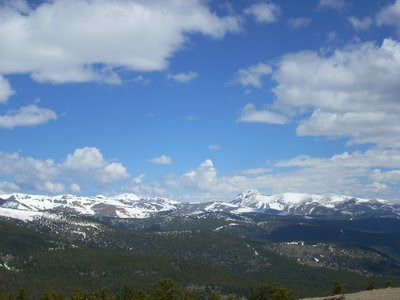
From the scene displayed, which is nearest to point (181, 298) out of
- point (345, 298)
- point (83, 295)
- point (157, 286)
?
point (157, 286)

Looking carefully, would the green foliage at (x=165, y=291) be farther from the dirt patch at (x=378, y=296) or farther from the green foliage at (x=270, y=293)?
the dirt patch at (x=378, y=296)

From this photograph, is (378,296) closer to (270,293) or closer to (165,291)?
(270,293)

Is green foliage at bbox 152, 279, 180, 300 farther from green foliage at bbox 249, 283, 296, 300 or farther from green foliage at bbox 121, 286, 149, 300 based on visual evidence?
green foliage at bbox 249, 283, 296, 300

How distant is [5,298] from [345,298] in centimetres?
13206

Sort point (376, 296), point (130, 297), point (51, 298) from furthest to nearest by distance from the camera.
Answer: point (130, 297) → point (51, 298) → point (376, 296)

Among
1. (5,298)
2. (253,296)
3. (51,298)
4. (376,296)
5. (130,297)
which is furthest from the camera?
(5,298)

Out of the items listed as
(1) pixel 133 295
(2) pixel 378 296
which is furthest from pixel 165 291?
(2) pixel 378 296

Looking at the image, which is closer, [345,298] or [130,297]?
[345,298]

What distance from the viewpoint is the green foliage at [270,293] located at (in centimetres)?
15610

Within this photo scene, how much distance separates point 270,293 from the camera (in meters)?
162

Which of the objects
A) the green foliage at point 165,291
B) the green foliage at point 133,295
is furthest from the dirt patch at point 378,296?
the green foliage at point 133,295

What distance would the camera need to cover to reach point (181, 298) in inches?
6693

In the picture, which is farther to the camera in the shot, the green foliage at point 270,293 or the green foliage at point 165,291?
the green foliage at point 165,291

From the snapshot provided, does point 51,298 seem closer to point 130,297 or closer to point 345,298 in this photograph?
point 130,297
